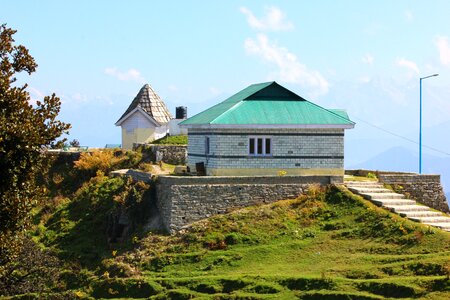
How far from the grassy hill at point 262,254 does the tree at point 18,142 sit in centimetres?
794

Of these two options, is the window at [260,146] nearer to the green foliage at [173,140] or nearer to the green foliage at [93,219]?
the green foliage at [93,219]

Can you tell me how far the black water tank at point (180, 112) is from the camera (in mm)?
60125

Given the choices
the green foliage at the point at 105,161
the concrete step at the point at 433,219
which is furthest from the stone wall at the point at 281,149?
the green foliage at the point at 105,161

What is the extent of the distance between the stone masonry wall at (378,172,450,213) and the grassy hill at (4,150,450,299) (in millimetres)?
3390

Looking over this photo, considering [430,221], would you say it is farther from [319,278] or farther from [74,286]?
[74,286]

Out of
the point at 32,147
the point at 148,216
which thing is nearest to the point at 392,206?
the point at 148,216

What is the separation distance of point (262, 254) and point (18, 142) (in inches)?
494

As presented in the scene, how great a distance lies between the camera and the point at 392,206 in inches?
1379

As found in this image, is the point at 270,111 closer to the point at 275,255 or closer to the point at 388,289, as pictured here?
the point at 275,255

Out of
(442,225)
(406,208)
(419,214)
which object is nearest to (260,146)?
(406,208)

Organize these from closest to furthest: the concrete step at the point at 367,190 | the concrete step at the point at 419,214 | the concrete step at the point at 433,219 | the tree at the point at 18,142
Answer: the tree at the point at 18,142 < the concrete step at the point at 433,219 < the concrete step at the point at 419,214 < the concrete step at the point at 367,190

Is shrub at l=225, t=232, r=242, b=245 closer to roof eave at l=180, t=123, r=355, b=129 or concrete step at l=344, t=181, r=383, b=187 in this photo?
roof eave at l=180, t=123, r=355, b=129

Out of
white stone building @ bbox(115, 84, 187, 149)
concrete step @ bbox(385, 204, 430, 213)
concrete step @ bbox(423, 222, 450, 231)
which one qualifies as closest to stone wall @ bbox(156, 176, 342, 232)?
concrete step @ bbox(385, 204, 430, 213)

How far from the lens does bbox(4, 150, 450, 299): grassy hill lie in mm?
27906
